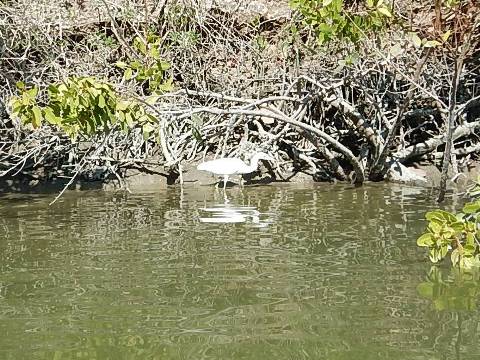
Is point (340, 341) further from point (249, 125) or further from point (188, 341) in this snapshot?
point (249, 125)

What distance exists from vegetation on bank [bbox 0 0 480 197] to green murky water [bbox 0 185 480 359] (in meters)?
2.35

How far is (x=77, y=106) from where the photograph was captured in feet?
20.7

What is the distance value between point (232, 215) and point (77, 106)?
8.73 feet

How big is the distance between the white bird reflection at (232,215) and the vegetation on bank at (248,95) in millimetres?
1380

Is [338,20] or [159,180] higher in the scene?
[338,20]

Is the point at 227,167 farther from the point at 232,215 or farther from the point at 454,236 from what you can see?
the point at 454,236

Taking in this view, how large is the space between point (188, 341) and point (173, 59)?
9.04 m

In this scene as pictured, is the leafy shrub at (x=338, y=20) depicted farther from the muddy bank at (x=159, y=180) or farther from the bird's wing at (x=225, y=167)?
the muddy bank at (x=159, y=180)

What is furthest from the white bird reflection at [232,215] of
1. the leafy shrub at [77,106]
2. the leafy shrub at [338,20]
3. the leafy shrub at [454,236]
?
the leafy shrub at [454,236]

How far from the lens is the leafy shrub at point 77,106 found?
627cm

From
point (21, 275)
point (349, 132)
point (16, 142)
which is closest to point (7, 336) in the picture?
point (21, 275)

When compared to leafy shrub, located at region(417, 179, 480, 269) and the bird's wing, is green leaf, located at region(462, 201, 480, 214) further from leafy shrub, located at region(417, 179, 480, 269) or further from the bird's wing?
the bird's wing

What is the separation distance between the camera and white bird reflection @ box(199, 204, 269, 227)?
314 inches

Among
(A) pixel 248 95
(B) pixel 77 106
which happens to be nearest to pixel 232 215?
(B) pixel 77 106
